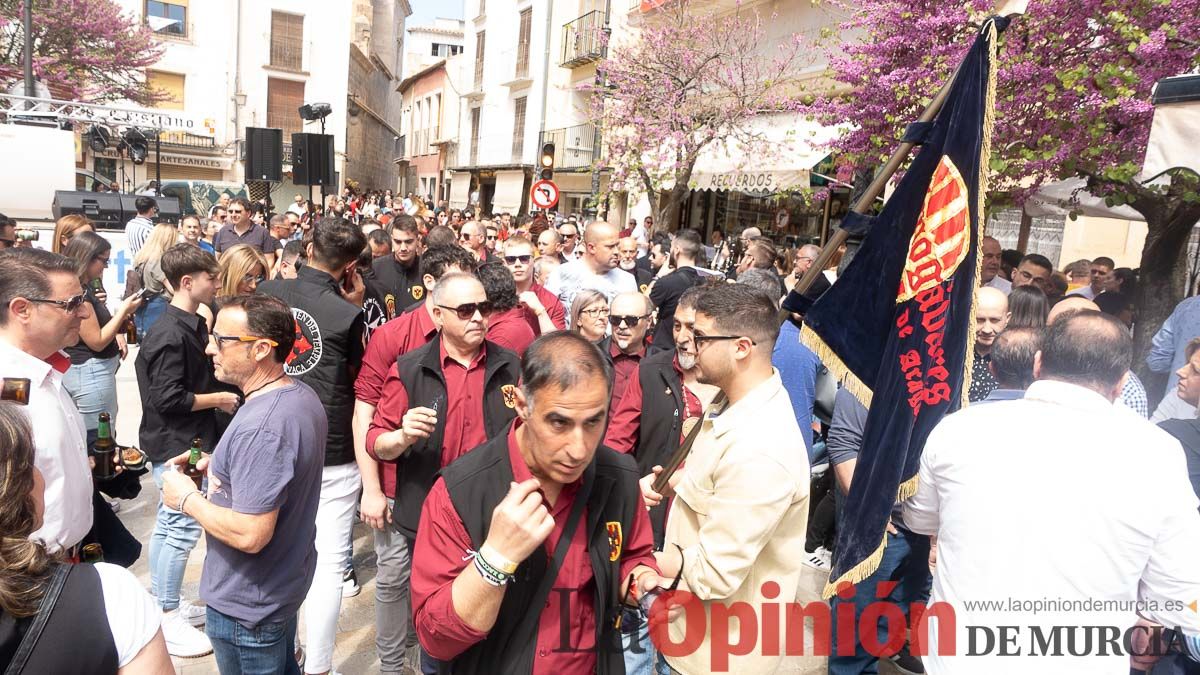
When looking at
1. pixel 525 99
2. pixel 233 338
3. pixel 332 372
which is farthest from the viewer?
pixel 525 99

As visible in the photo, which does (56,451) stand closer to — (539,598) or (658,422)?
(539,598)

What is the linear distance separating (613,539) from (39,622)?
49.0 inches

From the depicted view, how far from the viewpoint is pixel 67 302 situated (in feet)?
9.70

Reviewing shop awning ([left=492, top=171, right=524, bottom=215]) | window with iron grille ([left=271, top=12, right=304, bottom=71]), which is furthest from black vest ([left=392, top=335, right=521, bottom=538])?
window with iron grille ([left=271, top=12, right=304, bottom=71])

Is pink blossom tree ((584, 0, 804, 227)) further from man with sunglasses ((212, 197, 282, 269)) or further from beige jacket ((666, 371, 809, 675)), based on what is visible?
beige jacket ((666, 371, 809, 675))

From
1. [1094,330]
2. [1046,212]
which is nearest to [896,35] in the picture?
[1046,212]

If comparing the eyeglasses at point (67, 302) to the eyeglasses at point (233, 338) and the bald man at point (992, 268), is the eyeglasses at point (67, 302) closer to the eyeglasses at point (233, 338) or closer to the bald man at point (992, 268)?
the eyeglasses at point (233, 338)

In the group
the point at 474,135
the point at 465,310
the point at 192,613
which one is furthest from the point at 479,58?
the point at 465,310

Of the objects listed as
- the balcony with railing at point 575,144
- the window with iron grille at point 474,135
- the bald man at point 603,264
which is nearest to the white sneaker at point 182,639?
the bald man at point 603,264

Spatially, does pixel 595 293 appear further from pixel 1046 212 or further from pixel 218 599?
pixel 1046 212

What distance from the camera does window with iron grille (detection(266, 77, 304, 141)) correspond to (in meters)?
36.1

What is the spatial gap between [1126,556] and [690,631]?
1.29 meters

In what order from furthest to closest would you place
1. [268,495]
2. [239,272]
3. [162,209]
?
1. [162,209]
2. [239,272]
3. [268,495]

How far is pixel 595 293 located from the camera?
16.4ft
